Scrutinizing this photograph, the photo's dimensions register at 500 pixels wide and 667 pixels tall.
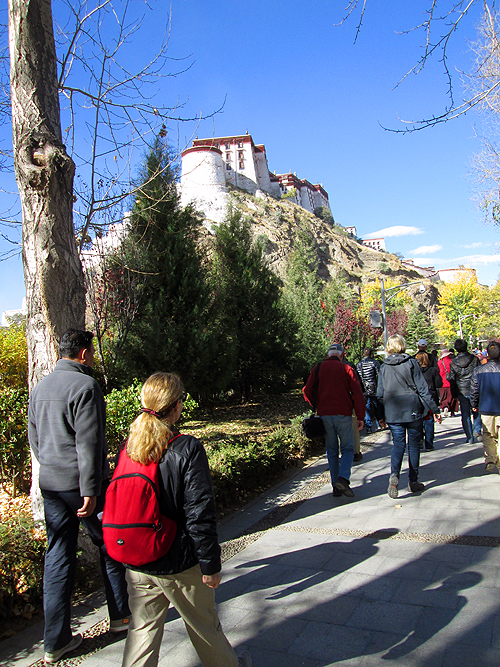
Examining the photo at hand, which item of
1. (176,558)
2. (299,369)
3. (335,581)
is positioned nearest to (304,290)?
(299,369)

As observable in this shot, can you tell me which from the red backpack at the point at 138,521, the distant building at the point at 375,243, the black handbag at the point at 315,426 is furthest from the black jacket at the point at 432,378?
the distant building at the point at 375,243

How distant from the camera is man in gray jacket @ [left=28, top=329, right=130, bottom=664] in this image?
9.16 feet

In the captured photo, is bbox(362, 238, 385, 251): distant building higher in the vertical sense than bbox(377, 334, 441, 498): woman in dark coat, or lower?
higher

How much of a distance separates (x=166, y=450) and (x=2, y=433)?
4556 millimetres

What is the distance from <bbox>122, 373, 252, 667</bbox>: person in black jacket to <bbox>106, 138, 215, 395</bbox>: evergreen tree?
8750mm

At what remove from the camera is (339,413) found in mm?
5566

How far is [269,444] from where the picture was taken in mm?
6852

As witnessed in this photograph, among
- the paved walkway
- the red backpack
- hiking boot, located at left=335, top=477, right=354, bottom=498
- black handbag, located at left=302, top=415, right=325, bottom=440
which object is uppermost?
the red backpack

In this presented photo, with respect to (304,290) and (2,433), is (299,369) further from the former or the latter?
(2,433)

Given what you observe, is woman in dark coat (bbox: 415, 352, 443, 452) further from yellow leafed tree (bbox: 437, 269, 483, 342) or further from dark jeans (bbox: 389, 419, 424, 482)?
yellow leafed tree (bbox: 437, 269, 483, 342)

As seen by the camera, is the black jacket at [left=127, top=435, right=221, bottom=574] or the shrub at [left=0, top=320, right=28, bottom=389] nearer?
the black jacket at [left=127, top=435, right=221, bottom=574]

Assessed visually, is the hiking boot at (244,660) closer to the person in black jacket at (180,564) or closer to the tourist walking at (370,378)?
the person in black jacket at (180,564)

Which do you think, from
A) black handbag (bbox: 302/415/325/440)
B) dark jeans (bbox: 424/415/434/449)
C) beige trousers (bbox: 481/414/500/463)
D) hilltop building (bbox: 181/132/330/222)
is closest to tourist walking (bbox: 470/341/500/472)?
beige trousers (bbox: 481/414/500/463)

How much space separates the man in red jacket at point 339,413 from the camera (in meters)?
5.55
